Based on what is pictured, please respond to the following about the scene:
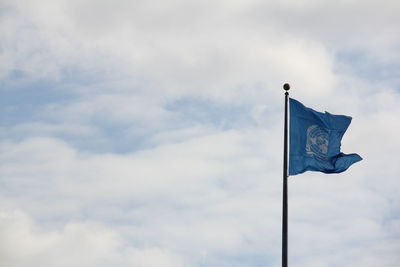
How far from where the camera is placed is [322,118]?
29281mm

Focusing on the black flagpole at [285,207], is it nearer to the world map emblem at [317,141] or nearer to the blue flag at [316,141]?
the blue flag at [316,141]

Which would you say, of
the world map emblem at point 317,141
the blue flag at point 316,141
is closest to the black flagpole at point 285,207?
the blue flag at point 316,141

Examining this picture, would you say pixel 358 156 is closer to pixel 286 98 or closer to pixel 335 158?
pixel 335 158

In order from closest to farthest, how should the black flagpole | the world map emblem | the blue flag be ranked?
1. the black flagpole
2. the blue flag
3. the world map emblem

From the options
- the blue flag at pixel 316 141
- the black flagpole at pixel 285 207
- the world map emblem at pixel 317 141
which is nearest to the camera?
the black flagpole at pixel 285 207

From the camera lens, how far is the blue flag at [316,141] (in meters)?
28.4

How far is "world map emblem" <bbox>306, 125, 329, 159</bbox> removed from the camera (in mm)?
28625

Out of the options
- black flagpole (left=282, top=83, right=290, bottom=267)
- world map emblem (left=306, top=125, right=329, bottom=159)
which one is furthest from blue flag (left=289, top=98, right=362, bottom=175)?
black flagpole (left=282, top=83, right=290, bottom=267)

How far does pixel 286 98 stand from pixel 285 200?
4.65 m

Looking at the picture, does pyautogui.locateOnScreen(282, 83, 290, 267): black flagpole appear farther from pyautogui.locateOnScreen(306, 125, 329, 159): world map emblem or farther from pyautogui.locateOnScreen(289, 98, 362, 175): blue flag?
pyautogui.locateOnScreen(306, 125, 329, 159): world map emblem

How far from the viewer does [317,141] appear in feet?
94.6

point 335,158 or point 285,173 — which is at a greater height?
point 335,158

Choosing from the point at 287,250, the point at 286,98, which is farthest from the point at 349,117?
the point at 287,250

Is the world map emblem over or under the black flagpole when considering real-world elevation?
over
